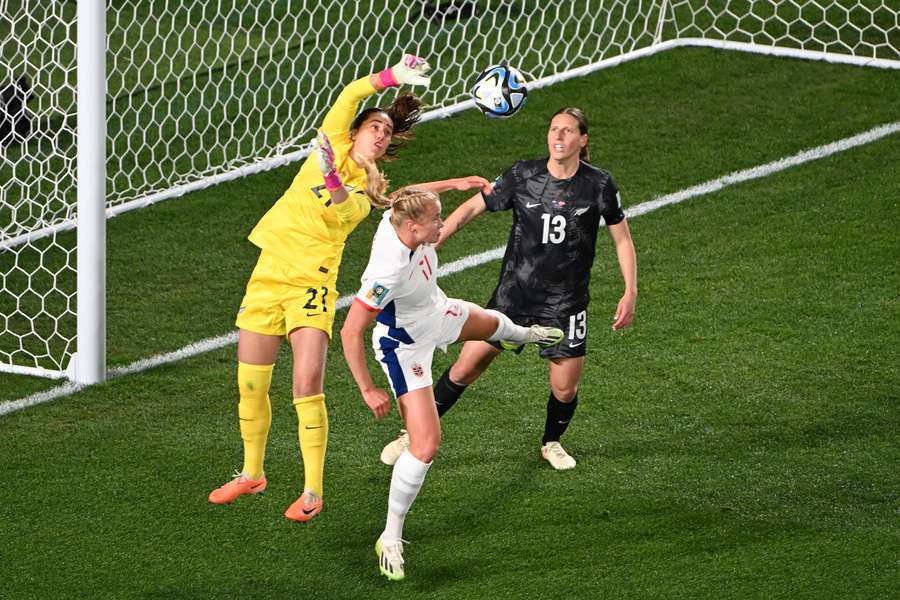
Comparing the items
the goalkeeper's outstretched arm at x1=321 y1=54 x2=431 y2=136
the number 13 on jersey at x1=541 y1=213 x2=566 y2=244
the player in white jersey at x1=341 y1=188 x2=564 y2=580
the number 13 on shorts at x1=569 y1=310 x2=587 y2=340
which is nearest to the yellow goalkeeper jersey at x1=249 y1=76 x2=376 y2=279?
the goalkeeper's outstretched arm at x1=321 y1=54 x2=431 y2=136

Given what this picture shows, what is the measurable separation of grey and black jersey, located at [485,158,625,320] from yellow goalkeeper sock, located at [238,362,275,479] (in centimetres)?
122

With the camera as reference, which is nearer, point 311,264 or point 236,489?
point 311,264

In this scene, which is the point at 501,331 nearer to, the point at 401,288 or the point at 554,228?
the point at 554,228

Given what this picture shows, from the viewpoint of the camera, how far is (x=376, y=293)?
6.27 meters

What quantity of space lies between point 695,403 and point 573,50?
5513mm

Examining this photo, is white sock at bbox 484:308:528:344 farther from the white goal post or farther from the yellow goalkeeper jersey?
the white goal post

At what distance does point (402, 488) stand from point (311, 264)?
1067 millimetres

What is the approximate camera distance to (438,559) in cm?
672

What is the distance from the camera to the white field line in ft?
27.7

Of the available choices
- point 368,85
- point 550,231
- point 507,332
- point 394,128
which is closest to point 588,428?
point 507,332

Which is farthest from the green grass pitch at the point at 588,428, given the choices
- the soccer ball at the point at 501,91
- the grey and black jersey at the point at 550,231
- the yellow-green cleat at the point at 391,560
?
the soccer ball at the point at 501,91

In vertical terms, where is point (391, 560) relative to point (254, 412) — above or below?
below

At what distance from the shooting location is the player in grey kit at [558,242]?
717 cm

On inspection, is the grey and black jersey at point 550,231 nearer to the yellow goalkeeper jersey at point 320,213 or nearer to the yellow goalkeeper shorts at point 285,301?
the yellow goalkeeper jersey at point 320,213
